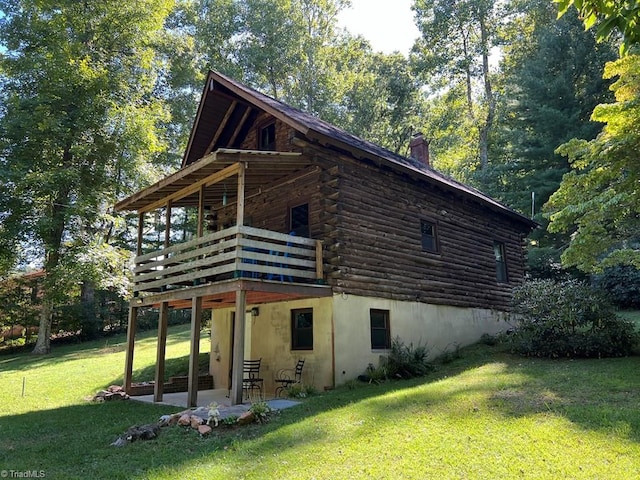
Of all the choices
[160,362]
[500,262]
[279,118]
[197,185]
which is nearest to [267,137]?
[279,118]

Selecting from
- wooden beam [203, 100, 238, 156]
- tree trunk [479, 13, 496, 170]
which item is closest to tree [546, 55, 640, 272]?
wooden beam [203, 100, 238, 156]

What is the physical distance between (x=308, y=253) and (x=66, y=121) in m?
16.2

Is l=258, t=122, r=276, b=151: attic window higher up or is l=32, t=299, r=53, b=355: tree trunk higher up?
l=258, t=122, r=276, b=151: attic window

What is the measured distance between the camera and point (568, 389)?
8.46 m

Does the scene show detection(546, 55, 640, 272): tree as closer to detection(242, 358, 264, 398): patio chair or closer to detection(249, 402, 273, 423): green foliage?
detection(249, 402, 273, 423): green foliage

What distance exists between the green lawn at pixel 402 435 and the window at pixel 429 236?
4586mm

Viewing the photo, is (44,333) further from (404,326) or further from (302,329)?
(404,326)

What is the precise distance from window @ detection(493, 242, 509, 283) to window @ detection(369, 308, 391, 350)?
22.6ft

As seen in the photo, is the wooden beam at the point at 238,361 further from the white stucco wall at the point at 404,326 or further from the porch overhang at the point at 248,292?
the white stucco wall at the point at 404,326

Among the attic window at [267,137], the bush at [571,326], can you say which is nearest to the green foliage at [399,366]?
the bush at [571,326]

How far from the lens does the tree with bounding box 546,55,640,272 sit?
8.93 metres

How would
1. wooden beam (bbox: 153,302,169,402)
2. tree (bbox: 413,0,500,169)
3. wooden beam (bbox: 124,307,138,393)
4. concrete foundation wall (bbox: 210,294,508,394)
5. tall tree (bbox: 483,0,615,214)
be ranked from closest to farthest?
concrete foundation wall (bbox: 210,294,508,394), wooden beam (bbox: 153,302,169,402), wooden beam (bbox: 124,307,138,393), tall tree (bbox: 483,0,615,214), tree (bbox: 413,0,500,169)

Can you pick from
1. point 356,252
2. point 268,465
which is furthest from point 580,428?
point 356,252

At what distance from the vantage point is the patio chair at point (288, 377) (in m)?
11.9
